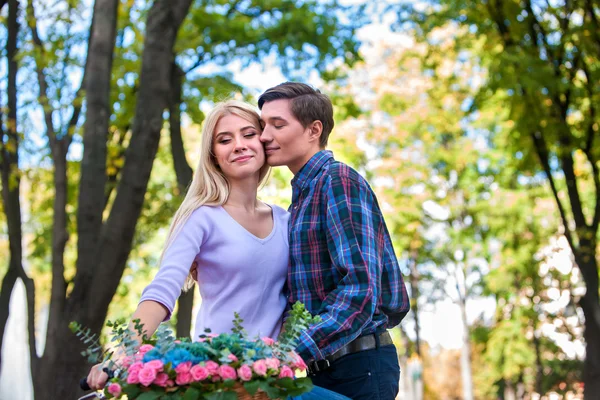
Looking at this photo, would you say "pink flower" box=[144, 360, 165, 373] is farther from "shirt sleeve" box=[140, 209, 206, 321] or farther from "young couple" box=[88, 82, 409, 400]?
"shirt sleeve" box=[140, 209, 206, 321]

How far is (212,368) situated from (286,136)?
1.37 m

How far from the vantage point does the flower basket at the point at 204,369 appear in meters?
2.44

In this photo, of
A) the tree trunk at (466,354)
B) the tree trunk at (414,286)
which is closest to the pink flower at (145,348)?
the tree trunk at (466,354)

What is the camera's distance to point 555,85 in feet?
37.2

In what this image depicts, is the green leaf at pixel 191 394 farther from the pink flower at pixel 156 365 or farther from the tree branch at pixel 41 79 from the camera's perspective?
the tree branch at pixel 41 79

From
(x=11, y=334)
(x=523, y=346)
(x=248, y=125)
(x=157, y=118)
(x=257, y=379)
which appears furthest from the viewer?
(x=11, y=334)

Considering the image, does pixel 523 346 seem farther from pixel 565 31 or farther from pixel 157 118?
pixel 157 118

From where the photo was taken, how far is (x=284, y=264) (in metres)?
3.37

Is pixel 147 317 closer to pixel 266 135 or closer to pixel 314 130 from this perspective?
pixel 266 135

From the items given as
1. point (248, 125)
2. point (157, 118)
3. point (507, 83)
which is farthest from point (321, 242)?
point (507, 83)

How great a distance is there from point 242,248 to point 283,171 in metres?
12.3

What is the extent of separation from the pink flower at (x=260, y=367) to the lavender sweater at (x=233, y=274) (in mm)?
759

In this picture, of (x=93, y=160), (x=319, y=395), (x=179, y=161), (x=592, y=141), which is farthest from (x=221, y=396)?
(x=592, y=141)

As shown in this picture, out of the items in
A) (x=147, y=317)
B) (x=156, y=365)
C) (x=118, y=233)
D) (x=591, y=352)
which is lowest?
(x=591, y=352)
